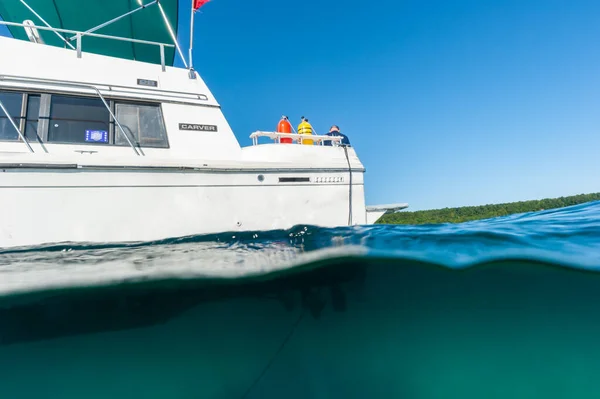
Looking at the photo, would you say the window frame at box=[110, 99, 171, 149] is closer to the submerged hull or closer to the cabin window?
the cabin window

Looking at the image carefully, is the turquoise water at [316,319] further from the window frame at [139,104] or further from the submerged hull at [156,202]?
the window frame at [139,104]

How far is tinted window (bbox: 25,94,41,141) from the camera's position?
4125mm

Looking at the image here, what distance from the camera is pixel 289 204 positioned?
4.80 m

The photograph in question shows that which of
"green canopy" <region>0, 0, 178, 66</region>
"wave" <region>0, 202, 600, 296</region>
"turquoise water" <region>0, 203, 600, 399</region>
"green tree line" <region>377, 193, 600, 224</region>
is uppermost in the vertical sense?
"green canopy" <region>0, 0, 178, 66</region>

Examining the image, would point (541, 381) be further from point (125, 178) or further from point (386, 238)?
point (125, 178)

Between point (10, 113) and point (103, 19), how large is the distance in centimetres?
444

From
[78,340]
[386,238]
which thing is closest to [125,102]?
[78,340]

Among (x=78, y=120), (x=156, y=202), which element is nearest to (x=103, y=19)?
(x=78, y=120)

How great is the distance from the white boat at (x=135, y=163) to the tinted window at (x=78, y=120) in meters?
0.01

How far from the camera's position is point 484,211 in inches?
389


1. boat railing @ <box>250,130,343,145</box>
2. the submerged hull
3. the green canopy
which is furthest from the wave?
the green canopy

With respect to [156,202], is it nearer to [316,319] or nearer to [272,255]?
[272,255]

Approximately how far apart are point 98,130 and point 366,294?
15.3ft

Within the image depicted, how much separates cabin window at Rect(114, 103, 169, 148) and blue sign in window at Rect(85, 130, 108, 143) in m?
0.16
